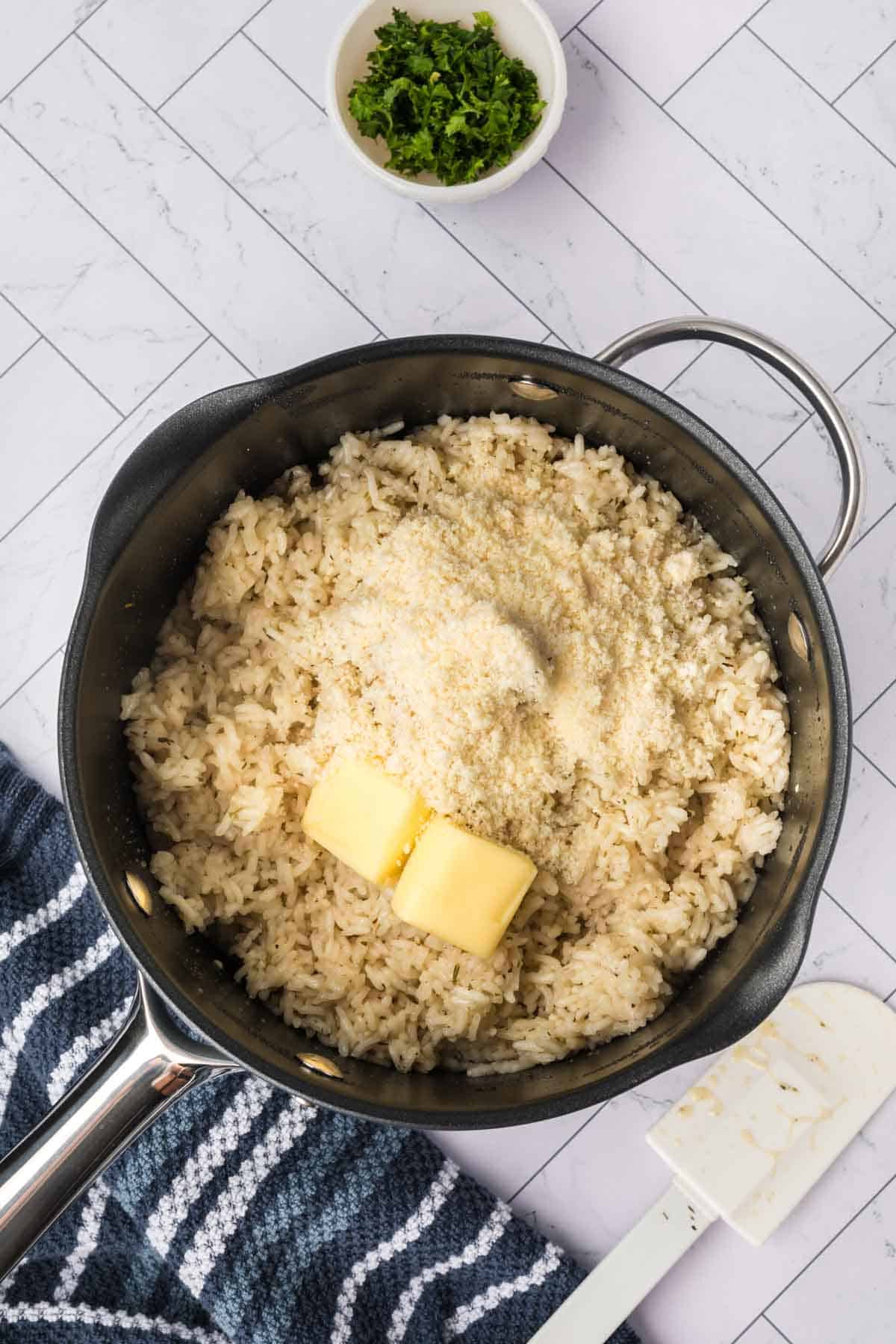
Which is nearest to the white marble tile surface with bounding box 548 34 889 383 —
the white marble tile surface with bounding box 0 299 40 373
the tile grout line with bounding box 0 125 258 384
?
the tile grout line with bounding box 0 125 258 384

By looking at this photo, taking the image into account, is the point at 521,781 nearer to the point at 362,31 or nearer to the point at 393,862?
the point at 393,862

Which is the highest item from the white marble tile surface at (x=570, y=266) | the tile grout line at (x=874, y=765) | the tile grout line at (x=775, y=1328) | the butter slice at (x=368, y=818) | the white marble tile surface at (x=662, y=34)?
the white marble tile surface at (x=662, y=34)

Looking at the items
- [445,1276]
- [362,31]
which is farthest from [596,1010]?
[362,31]

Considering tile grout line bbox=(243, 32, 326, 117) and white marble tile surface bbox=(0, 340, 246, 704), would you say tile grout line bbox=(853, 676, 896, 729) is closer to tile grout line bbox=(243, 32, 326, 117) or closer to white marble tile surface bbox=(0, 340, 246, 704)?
white marble tile surface bbox=(0, 340, 246, 704)

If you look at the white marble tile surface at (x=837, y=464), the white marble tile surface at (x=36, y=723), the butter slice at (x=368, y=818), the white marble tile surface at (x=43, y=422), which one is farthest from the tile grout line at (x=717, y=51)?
the white marble tile surface at (x=36, y=723)

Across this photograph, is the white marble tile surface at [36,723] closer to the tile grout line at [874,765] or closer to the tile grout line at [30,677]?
the tile grout line at [30,677]

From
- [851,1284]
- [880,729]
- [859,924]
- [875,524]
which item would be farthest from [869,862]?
[851,1284]
